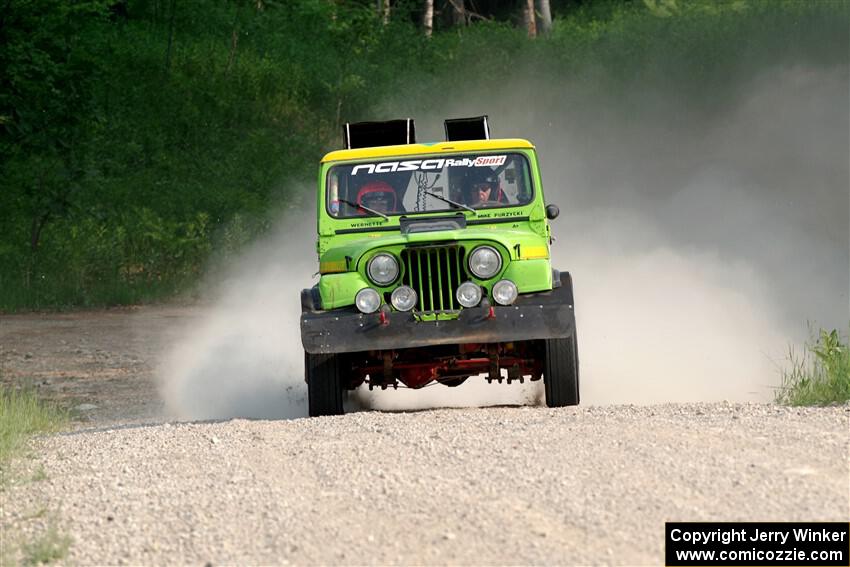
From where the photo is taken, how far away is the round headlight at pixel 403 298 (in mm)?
11094

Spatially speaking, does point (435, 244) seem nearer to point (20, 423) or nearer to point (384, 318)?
point (384, 318)

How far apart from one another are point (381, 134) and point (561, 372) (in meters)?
3.31

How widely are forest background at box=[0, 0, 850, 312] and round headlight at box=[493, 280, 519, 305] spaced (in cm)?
1448

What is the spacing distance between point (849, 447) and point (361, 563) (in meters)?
3.10

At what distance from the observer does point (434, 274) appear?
11305mm

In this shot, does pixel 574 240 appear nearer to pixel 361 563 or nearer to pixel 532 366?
pixel 532 366

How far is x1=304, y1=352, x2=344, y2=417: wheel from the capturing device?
448 inches

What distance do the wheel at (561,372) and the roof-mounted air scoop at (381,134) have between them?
297 cm

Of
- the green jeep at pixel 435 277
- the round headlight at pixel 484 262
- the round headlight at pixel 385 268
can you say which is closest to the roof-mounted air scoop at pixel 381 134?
the green jeep at pixel 435 277

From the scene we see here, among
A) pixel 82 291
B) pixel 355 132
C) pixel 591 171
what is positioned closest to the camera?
pixel 355 132

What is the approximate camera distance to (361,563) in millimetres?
6691

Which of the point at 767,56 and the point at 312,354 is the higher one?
the point at 767,56

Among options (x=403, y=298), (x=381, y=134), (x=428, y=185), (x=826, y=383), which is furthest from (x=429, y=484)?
(x=381, y=134)

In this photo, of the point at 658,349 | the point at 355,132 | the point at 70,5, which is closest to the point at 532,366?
the point at 355,132
